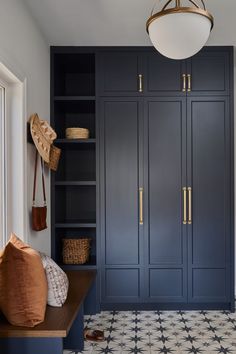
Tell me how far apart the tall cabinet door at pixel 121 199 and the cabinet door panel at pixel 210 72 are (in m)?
0.65

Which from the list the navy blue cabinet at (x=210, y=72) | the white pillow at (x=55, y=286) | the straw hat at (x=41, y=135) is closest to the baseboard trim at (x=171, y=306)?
the white pillow at (x=55, y=286)

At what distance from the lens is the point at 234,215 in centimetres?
328

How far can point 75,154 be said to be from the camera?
378 centimetres

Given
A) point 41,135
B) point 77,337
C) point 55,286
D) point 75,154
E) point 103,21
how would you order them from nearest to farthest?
point 55,286 < point 77,337 < point 41,135 < point 103,21 < point 75,154

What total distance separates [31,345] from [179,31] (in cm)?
192

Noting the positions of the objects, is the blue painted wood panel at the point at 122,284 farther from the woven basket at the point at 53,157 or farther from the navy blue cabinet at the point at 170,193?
the woven basket at the point at 53,157

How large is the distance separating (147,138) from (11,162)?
4.64ft

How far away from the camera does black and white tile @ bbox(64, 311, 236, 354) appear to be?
252cm

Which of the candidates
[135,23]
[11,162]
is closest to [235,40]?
[135,23]

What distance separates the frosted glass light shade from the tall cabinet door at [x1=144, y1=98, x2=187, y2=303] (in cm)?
149

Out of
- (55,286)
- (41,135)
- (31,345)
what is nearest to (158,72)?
(41,135)

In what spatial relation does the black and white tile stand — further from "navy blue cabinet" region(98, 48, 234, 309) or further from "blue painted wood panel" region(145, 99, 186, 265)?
"blue painted wood panel" region(145, 99, 186, 265)

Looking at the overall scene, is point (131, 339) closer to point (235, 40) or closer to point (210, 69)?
point (210, 69)

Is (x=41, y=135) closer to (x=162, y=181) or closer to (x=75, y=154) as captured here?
(x=75, y=154)
